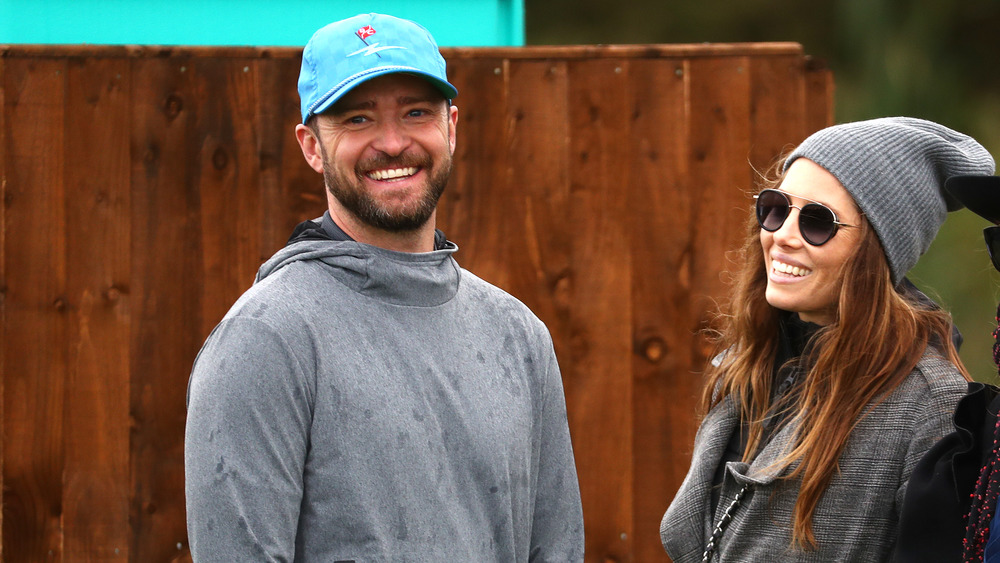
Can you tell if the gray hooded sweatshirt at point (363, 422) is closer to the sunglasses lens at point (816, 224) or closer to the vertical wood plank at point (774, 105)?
the sunglasses lens at point (816, 224)

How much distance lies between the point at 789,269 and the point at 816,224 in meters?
0.10

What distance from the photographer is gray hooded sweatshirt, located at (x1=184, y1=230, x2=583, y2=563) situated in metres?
1.44

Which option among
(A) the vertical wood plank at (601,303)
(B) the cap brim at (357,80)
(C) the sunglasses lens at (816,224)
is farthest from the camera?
(A) the vertical wood plank at (601,303)

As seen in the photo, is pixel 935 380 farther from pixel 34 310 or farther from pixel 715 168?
pixel 34 310

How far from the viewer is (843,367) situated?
1787mm

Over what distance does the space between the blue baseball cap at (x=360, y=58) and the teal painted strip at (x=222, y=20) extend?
154cm

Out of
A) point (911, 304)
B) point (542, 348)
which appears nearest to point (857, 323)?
point (911, 304)

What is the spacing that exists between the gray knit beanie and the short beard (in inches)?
29.5

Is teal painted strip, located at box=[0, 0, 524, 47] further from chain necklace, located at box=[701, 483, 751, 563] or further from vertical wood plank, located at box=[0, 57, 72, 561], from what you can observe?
chain necklace, located at box=[701, 483, 751, 563]

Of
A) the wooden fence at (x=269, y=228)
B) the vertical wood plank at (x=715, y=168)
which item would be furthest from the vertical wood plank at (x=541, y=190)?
the vertical wood plank at (x=715, y=168)

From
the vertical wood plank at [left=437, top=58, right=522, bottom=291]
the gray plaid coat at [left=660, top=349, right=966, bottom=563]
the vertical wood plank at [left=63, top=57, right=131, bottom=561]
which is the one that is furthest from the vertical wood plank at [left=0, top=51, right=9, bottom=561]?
the gray plaid coat at [left=660, top=349, right=966, bottom=563]

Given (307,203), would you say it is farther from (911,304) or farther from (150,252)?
(911,304)

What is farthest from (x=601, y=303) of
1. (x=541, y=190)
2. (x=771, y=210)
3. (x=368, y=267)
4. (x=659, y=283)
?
(x=368, y=267)

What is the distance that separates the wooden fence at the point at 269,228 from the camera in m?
2.95
